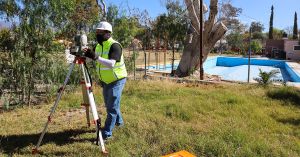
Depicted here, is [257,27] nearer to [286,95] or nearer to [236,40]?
[236,40]

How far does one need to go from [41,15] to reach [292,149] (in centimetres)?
556

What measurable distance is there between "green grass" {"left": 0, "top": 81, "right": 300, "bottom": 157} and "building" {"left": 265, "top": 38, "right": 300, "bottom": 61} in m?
29.0

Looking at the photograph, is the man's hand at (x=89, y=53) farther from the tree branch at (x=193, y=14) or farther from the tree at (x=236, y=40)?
the tree at (x=236, y=40)

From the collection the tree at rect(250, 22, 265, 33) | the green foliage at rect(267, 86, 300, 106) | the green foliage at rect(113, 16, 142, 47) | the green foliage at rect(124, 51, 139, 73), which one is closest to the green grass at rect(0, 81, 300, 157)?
the green foliage at rect(267, 86, 300, 106)

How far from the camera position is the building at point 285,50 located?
115ft

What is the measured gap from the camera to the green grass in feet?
15.4

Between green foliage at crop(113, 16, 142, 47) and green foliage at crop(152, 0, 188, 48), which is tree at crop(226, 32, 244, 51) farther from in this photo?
green foliage at crop(113, 16, 142, 47)

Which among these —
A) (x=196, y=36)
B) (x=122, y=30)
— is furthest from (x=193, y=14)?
(x=122, y=30)

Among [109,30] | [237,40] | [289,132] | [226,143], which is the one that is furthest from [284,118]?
[237,40]

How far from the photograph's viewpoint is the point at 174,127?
18.6 feet

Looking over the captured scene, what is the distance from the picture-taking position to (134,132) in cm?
536

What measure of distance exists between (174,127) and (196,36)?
1315 centimetres

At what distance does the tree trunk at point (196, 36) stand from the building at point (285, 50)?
19848 mm

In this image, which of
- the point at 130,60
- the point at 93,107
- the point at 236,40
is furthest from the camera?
the point at 236,40
